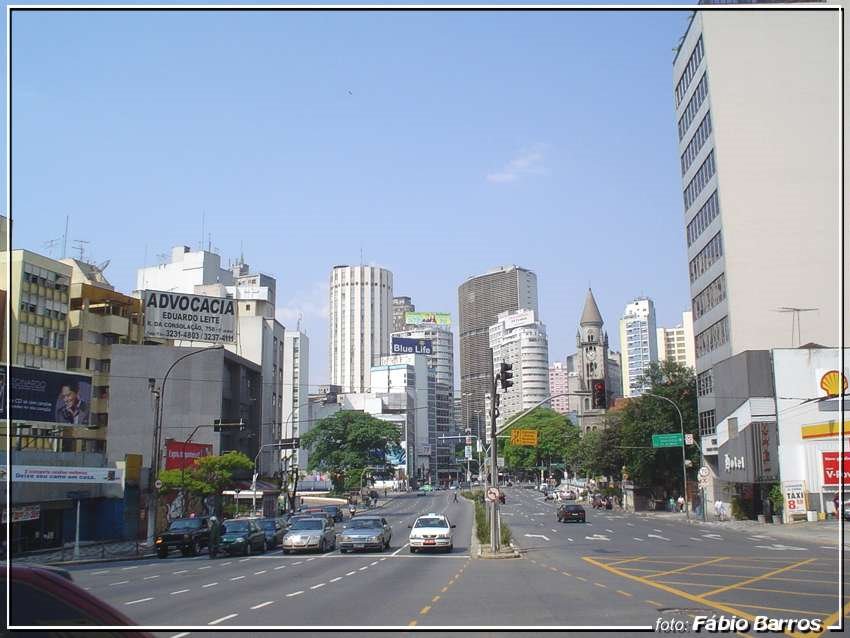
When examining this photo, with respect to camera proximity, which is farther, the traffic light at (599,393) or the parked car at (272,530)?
the parked car at (272,530)

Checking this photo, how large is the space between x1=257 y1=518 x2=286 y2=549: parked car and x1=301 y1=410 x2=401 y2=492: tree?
76416 mm

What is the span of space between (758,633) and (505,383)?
2206 cm

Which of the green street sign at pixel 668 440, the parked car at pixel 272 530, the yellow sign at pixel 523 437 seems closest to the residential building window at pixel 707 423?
the green street sign at pixel 668 440

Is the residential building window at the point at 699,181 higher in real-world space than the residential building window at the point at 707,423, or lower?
higher

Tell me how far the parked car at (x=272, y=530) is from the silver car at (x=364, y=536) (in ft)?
16.2

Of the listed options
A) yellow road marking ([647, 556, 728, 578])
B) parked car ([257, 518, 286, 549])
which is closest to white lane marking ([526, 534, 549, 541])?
parked car ([257, 518, 286, 549])

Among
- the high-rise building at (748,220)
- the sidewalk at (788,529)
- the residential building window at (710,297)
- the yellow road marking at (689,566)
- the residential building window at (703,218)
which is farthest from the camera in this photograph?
the residential building window at (703,218)

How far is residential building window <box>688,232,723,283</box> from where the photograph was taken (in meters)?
62.4

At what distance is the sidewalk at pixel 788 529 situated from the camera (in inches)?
1551

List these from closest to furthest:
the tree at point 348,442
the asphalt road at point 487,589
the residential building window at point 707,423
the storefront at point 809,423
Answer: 1. the asphalt road at point 487,589
2. the storefront at point 809,423
3. the residential building window at point 707,423
4. the tree at point 348,442

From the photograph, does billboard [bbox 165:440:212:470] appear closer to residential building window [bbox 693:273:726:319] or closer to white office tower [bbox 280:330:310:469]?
residential building window [bbox 693:273:726:319]

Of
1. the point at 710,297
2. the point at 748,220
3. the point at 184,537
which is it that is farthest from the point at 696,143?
the point at 184,537

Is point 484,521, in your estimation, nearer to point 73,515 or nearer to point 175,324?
point 73,515

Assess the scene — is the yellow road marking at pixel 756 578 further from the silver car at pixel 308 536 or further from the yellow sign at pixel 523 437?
the silver car at pixel 308 536
